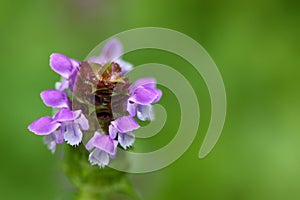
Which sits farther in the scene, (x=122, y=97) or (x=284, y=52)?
(x=284, y=52)

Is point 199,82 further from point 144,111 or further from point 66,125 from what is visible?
point 66,125

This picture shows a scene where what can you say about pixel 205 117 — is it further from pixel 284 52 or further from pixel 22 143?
pixel 22 143

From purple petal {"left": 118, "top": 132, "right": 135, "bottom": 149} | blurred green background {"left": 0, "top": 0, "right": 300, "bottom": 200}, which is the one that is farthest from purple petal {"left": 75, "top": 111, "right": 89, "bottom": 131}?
blurred green background {"left": 0, "top": 0, "right": 300, "bottom": 200}

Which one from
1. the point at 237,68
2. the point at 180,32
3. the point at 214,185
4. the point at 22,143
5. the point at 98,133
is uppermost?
the point at 180,32

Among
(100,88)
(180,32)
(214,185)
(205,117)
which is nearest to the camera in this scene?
(100,88)

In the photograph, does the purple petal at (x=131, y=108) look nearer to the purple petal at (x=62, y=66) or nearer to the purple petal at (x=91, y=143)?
the purple petal at (x=91, y=143)

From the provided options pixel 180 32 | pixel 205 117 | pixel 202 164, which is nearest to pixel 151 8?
pixel 180 32

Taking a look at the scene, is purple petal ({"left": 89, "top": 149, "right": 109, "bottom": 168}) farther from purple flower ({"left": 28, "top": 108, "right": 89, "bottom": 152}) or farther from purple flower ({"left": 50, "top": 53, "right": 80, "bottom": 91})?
purple flower ({"left": 50, "top": 53, "right": 80, "bottom": 91})

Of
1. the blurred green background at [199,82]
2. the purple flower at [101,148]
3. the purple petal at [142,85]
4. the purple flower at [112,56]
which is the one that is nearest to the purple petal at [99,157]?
the purple flower at [101,148]
